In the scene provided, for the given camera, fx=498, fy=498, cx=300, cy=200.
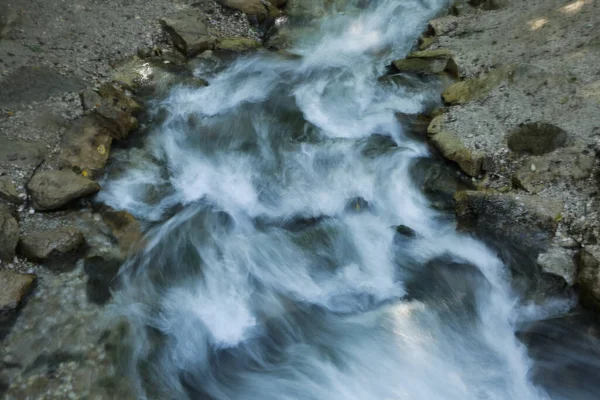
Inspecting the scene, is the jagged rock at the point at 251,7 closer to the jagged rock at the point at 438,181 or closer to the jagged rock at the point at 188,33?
the jagged rock at the point at 188,33

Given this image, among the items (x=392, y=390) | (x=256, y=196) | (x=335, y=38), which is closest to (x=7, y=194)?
(x=256, y=196)

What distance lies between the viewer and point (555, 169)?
6148 mm

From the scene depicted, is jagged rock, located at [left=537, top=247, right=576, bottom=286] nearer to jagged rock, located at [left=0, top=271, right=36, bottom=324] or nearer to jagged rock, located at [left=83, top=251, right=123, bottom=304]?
jagged rock, located at [left=83, top=251, right=123, bottom=304]

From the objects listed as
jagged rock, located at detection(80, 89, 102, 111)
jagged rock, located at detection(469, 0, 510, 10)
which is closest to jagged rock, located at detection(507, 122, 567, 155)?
jagged rock, located at detection(469, 0, 510, 10)

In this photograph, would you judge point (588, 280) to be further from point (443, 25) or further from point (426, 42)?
point (443, 25)

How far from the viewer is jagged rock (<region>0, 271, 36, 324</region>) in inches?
202

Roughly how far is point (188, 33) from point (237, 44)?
0.89 m

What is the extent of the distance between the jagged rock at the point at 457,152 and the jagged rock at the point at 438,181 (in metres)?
0.14

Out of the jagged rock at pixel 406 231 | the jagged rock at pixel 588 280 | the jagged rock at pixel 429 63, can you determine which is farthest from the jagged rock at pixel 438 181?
the jagged rock at pixel 429 63

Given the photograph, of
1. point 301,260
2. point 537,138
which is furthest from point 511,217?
point 301,260

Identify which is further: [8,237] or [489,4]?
[489,4]

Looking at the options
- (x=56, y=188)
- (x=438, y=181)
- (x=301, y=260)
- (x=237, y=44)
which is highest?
(x=237, y=44)

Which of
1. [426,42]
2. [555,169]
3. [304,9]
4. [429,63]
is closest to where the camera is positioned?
[555,169]

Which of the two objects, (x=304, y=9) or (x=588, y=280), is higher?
(x=304, y=9)
